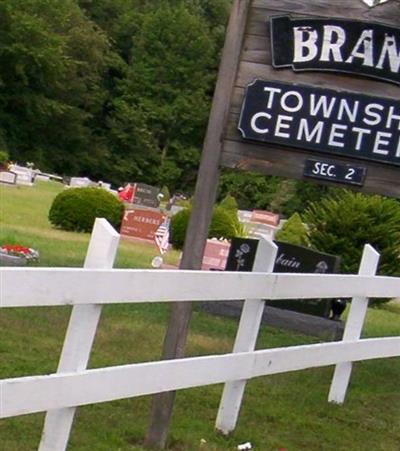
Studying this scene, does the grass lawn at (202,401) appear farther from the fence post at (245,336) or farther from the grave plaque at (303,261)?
the grave plaque at (303,261)

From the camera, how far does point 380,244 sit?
65.9ft

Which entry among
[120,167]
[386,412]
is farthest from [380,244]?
[120,167]

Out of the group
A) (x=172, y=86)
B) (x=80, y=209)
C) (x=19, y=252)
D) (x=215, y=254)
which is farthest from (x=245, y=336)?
(x=172, y=86)

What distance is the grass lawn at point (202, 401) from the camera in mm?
6734

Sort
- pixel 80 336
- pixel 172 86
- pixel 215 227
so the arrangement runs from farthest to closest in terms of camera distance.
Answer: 1. pixel 172 86
2. pixel 215 227
3. pixel 80 336

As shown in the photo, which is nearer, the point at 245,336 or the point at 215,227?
the point at 245,336

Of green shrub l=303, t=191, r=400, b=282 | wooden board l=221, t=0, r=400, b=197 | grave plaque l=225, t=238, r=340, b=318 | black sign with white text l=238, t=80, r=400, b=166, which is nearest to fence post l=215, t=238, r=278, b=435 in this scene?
wooden board l=221, t=0, r=400, b=197

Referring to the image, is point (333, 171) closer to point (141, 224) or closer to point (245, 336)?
point (245, 336)

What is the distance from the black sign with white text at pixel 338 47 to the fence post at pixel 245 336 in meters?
1.14

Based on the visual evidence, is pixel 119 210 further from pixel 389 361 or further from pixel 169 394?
pixel 169 394

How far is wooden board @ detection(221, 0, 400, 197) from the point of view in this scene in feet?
22.1

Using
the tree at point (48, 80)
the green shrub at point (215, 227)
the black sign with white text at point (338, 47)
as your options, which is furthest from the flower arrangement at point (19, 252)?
the tree at point (48, 80)

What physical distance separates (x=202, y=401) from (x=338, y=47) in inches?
107

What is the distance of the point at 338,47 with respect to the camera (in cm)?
675
